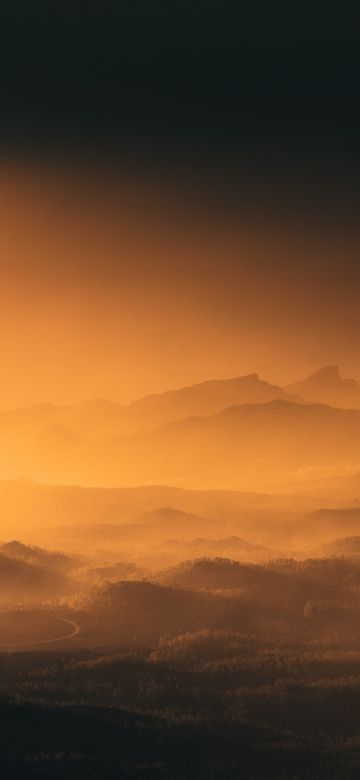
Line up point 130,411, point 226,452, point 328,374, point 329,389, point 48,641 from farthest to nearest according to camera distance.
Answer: point 226,452
point 130,411
point 329,389
point 328,374
point 48,641

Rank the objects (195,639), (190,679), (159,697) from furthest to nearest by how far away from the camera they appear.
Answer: (195,639), (190,679), (159,697)

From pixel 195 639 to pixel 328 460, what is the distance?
114 feet

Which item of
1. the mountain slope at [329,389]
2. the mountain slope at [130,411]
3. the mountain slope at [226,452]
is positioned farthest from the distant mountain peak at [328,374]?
the mountain slope at [226,452]

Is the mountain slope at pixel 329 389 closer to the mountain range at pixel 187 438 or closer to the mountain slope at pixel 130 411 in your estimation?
the mountain range at pixel 187 438

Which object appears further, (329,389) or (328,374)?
(329,389)

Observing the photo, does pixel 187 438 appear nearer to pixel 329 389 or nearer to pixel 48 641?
pixel 329 389

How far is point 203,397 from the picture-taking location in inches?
2739

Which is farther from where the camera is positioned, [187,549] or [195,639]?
[187,549]

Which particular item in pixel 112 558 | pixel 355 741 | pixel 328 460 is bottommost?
pixel 355 741

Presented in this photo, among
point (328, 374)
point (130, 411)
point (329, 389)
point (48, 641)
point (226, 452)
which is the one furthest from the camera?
point (226, 452)

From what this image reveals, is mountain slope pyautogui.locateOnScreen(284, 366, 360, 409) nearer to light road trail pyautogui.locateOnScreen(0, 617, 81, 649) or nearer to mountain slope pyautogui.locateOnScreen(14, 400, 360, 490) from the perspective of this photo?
mountain slope pyautogui.locateOnScreen(14, 400, 360, 490)

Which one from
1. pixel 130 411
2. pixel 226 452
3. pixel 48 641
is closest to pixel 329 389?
Answer: pixel 226 452

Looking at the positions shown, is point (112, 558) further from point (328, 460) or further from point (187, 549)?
point (328, 460)

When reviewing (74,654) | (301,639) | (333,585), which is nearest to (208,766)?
(74,654)
